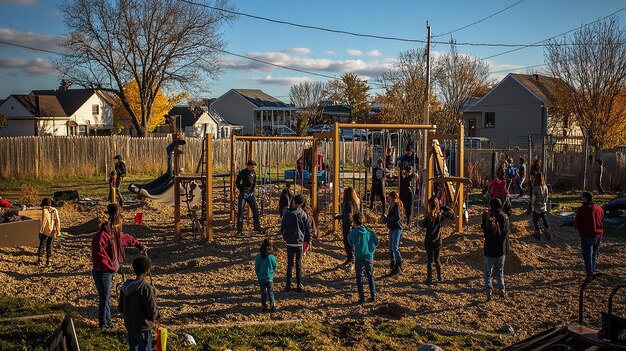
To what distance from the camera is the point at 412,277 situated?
12094 millimetres

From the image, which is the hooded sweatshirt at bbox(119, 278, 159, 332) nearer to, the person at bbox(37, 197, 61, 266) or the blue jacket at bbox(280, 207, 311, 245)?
the blue jacket at bbox(280, 207, 311, 245)

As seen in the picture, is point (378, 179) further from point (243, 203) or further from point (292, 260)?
point (292, 260)

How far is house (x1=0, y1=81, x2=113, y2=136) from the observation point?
55.6 meters

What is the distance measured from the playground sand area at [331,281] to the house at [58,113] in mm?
42890

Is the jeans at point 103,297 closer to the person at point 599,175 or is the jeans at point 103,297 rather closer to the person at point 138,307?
the person at point 138,307

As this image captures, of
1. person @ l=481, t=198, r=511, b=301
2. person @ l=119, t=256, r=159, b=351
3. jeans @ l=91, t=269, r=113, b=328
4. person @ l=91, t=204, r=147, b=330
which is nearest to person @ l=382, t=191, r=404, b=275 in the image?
person @ l=481, t=198, r=511, b=301

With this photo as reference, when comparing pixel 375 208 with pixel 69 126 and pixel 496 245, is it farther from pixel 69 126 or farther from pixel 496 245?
pixel 69 126

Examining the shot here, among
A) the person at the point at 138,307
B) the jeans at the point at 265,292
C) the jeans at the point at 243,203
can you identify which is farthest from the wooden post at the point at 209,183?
the person at the point at 138,307

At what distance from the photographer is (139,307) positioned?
6.92 m

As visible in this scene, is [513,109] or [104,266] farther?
[513,109]

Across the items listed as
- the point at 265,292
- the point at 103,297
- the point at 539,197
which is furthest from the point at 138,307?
the point at 539,197

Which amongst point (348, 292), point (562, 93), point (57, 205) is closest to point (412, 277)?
point (348, 292)

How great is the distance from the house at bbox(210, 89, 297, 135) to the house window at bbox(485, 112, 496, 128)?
25221mm

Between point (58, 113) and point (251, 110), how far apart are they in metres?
21.9
